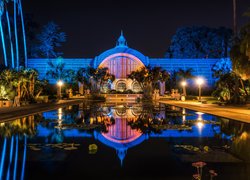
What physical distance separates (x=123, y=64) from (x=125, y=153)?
61.3 m

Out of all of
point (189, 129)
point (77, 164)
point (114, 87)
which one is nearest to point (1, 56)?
point (114, 87)

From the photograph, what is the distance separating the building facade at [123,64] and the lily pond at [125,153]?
5593 centimetres

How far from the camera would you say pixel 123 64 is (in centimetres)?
7019

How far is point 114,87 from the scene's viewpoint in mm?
71812

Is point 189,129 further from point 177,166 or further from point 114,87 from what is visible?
point 114,87

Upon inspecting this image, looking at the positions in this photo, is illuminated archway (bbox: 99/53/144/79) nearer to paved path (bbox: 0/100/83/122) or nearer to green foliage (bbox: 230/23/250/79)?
green foliage (bbox: 230/23/250/79)

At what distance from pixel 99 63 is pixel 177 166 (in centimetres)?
6258

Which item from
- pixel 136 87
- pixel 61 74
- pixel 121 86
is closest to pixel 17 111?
pixel 61 74

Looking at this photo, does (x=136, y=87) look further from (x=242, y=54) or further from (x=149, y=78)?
(x=242, y=54)

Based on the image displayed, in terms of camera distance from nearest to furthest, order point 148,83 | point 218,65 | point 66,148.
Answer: point 66,148, point 148,83, point 218,65

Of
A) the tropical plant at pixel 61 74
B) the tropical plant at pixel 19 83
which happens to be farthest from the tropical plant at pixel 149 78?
the tropical plant at pixel 19 83

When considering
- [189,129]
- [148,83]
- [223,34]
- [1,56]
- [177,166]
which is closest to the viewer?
[177,166]

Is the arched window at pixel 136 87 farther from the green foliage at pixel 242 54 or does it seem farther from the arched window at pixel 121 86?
the green foliage at pixel 242 54

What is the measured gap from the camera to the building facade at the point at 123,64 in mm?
69938
